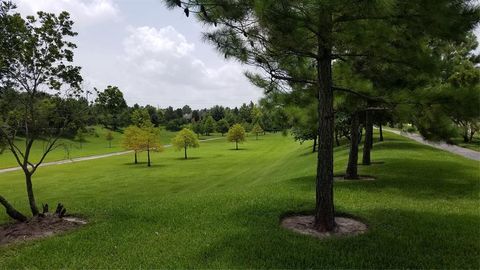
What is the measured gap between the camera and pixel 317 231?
27.2 ft

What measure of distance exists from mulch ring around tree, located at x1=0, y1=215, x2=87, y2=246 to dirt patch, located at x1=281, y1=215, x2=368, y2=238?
497 centimetres

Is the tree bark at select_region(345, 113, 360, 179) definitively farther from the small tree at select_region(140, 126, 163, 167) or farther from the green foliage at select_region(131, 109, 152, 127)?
the green foliage at select_region(131, 109, 152, 127)

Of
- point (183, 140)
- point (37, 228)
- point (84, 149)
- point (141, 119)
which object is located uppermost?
point (141, 119)

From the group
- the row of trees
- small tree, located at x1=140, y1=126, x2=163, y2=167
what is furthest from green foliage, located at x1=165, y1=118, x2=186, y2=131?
the row of trees

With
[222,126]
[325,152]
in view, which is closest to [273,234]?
[325,152]

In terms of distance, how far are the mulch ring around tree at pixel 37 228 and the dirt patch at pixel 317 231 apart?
497cm

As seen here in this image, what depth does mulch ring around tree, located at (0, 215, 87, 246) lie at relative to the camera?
27.9ft

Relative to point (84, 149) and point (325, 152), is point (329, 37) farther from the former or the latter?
point (84, 149)

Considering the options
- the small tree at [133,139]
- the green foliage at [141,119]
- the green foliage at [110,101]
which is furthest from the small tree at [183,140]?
the green foliage at [110,101]

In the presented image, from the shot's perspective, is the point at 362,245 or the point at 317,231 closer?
the point at 362,245

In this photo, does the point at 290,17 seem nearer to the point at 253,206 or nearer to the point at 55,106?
the point at 253,206

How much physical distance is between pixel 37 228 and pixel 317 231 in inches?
246

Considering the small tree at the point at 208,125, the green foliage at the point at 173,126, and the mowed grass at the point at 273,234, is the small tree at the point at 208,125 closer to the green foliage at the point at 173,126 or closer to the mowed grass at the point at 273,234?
the green foliage at the point at 173,126

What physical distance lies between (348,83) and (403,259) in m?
6.92
